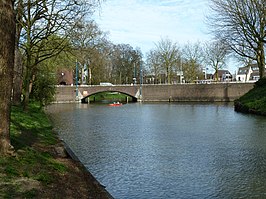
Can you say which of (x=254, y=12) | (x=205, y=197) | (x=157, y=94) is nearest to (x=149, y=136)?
(x=205, y=197)

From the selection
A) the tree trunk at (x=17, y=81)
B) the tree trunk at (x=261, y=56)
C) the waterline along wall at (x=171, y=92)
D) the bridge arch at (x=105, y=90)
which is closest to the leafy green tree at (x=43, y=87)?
the tree trunk at (x=17, y=81)

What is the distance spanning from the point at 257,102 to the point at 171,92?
24.2 meters

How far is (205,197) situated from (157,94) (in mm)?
42038

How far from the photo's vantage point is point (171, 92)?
4734cm

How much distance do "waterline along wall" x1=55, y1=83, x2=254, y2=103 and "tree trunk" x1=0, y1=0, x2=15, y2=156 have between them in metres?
39.3

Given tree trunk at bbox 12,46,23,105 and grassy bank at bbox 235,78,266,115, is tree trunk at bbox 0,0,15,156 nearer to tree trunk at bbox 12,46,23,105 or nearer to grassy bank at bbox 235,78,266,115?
tree trunk at bbox 12,46,23,105

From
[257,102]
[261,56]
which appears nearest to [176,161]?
[257,102]

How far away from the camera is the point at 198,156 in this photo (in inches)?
375

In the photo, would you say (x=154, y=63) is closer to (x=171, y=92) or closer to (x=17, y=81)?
(x=171, y=92)

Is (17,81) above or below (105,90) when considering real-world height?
above

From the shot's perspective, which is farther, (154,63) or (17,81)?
(154,63)

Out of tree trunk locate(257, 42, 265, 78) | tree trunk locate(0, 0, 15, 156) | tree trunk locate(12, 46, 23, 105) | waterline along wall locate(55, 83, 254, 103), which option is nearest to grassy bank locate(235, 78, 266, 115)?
tree trunk locate(257, 42, 265, 78)

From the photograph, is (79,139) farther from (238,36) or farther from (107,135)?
(238,36)

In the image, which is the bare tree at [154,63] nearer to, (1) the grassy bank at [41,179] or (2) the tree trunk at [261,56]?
(2) the tree trunk at [261,56]
